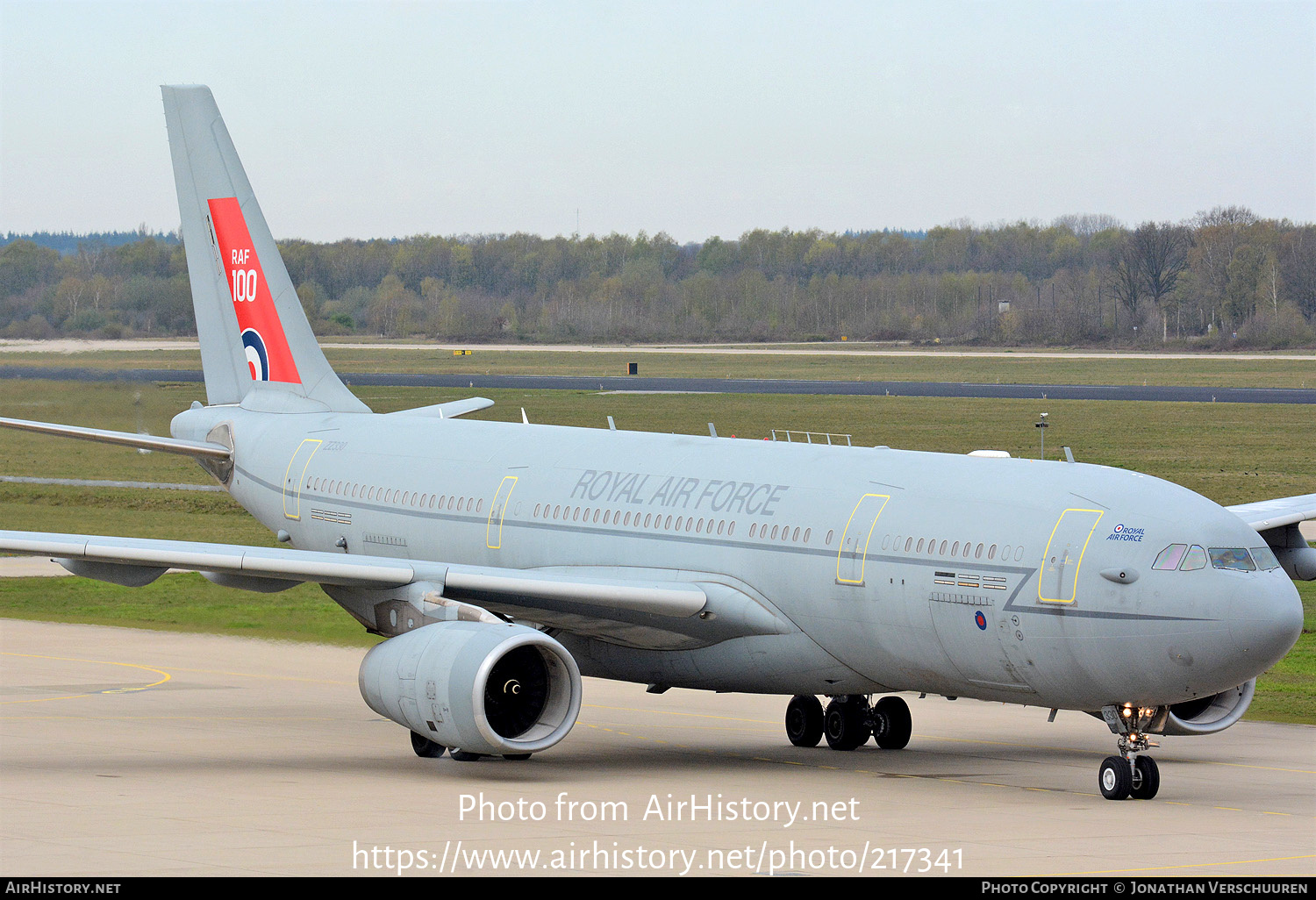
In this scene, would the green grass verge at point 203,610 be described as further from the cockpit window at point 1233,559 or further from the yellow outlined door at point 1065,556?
the yellow outlined door at point 1065,556

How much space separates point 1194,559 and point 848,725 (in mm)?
6808

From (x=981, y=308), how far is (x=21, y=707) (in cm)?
15216

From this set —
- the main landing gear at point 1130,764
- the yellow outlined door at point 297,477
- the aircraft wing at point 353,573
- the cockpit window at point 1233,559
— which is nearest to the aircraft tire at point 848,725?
the aircraft wing at point 353,573

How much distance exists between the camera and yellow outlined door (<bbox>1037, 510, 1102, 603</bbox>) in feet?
65.3

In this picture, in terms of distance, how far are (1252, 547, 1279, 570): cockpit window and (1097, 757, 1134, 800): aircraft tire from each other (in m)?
2.69

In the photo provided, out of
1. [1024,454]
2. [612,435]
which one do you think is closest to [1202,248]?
[1024,454]

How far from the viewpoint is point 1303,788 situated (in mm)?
21922

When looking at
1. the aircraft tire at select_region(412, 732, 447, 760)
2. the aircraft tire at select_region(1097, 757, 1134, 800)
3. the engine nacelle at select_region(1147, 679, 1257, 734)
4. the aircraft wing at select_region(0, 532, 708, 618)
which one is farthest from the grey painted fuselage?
the aircraft tire at select_region(412, 732, 447, 760)

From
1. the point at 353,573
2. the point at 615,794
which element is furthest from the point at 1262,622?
the point at 353,573

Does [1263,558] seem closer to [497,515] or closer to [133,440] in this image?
[497,515]

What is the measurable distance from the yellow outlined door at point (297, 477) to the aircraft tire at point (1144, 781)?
15899 millimetres

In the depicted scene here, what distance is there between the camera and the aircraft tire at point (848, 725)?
983 inches

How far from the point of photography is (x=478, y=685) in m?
21.1

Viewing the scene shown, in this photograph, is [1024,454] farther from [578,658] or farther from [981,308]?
[981,308]
